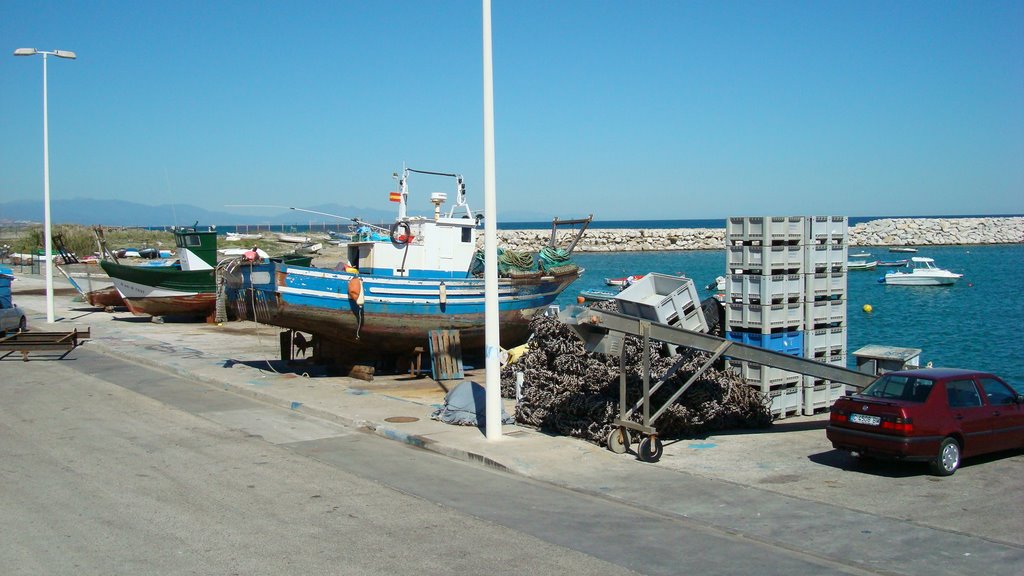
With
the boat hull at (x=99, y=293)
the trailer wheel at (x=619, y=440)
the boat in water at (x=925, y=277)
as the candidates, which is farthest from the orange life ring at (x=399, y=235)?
the boat in water at (x=925, y=277)

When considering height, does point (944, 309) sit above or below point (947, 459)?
below

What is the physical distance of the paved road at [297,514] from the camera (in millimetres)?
7316

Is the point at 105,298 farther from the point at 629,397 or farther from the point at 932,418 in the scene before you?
the point at 932,418

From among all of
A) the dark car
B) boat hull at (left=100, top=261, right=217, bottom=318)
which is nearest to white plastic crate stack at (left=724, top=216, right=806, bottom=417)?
the dark car

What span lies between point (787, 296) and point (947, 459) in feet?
15.5

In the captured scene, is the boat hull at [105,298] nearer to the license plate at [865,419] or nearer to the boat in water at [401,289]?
the boat in water at [401,289]

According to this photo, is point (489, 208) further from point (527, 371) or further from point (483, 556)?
point (483, 556)

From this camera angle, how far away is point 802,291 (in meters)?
15.1

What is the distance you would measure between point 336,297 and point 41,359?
8.45 m

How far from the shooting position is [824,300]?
15.5 metres

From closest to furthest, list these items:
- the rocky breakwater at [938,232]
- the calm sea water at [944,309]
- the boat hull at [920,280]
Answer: the calm sea water at [944,309]
the boat hull at [920,280]
the rocky breakwater at [938,232]

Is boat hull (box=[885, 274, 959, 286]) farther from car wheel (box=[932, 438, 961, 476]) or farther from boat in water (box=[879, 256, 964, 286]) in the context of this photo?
car wheel (box=[932, 438, 961, 476])

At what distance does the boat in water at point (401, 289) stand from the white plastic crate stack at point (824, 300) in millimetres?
7921

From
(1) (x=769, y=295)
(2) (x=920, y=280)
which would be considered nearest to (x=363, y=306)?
(1) (x=769, y=295)
